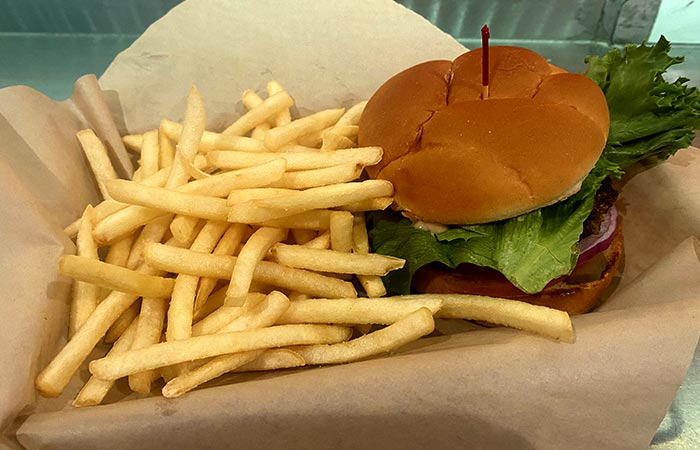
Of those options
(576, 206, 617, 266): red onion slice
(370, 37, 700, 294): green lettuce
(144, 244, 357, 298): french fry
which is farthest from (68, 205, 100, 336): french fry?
(576, 206, 617, 266): red onion slice

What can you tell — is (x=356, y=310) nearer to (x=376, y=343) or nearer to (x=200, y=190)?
(x=376, y=343)

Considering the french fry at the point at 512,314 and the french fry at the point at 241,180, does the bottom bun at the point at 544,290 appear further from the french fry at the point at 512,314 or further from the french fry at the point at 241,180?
the french fry at the point at 241,180

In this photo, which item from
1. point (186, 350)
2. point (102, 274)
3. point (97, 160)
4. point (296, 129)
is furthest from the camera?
point (97, 160)

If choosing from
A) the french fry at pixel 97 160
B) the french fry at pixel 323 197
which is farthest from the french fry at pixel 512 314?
the french fry at pixel 97 160

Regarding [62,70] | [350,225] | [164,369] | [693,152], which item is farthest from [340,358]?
[62,70]

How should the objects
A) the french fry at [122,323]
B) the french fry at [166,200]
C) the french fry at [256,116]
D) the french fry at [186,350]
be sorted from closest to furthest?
the french fry at [186,350], the french fry at [166,200], the french fry at [122,323], the french fry at [256,116]

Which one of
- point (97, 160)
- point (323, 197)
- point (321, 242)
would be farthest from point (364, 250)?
point (97, 160)

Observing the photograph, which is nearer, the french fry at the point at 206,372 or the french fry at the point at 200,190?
the french fry at the point at 206,372
